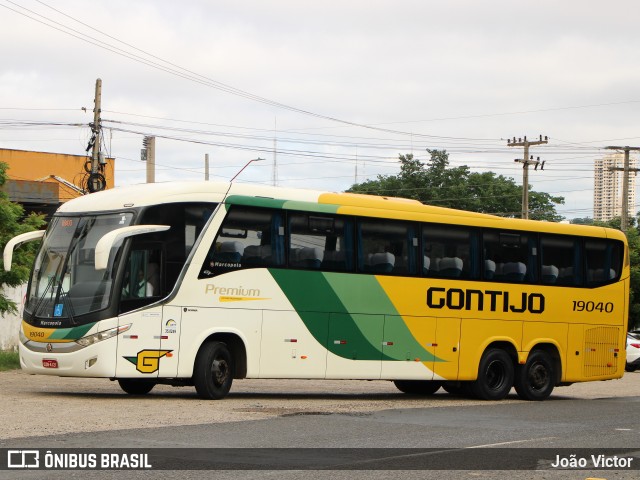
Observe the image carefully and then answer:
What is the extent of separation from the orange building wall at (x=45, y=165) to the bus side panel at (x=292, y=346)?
3603 cm

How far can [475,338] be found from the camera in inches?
879

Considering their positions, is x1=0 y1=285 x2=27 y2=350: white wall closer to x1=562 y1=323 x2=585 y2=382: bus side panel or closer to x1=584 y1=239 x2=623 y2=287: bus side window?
x1=562 y1=323 x2=585 y2=382: bus side panel

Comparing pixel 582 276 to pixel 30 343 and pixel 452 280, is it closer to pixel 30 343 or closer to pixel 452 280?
pixel 452 280

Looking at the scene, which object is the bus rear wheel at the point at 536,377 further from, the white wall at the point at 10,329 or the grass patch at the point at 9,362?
the white wall at the point at 10,329

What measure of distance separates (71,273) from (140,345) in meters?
1.64

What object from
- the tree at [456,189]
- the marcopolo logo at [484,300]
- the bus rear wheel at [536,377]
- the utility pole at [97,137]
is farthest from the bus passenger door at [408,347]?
the tree at [456,189]

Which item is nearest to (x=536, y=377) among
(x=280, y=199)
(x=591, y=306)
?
(x=591, y=306)

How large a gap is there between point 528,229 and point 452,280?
2.29 meters

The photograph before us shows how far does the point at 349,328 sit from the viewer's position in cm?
2058

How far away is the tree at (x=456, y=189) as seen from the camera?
85.1m

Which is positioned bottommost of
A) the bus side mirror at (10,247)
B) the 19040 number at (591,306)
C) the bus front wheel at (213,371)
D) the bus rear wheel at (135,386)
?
the bus rear wheel at (135,386)

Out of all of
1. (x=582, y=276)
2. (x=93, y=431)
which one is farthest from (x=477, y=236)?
(x=93, y=431)

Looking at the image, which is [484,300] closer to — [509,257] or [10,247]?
[509,257]

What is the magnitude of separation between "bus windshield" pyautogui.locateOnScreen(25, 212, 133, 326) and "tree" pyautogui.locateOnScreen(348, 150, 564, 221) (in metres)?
66.8
